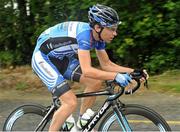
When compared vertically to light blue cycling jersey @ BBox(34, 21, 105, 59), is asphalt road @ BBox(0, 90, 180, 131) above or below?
below

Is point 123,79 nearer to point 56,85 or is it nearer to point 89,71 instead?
point 89,71

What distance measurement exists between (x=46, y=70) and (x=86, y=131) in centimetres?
75

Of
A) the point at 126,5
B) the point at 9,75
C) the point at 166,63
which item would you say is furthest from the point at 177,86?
the point at 9,75

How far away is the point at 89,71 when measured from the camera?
4648 millimetres

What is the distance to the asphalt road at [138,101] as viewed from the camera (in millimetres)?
7204

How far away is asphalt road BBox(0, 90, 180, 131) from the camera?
7204 mm

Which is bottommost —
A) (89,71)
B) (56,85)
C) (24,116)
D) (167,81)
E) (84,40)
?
(167,81)

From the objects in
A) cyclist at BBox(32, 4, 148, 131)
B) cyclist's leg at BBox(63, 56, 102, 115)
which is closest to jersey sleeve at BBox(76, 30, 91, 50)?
cyclist at BBox(32, 4, 148, 131)

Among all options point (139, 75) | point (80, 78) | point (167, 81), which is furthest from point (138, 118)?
point (167, 81)

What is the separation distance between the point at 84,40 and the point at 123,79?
568mm

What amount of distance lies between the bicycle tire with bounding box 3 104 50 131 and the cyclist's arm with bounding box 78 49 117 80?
768mm

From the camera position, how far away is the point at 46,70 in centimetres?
497

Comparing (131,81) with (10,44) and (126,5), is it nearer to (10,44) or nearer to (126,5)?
(126,5)

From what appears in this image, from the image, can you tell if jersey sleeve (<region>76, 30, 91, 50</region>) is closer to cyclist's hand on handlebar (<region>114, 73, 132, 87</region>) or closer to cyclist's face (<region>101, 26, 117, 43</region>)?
cyclist's face (<region>101, 26, 117, 43</region>)
